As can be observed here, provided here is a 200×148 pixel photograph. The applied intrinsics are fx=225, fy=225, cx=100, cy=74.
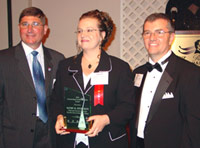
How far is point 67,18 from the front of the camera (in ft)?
15.5

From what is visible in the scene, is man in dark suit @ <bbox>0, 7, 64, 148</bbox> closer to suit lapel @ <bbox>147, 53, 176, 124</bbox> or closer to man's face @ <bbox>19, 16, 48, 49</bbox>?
man's face @ <bbox>19, 16, 48, 49</bbox>

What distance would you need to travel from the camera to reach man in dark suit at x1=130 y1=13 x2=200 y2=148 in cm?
176

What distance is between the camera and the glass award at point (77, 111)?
169 centimetres

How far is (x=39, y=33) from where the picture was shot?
232cm

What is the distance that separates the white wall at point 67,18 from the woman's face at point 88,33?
2720 mm

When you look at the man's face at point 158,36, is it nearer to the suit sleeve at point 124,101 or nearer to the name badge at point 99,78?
the suit sleeve at point 124,101

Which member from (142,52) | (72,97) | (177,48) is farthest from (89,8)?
(72,97)

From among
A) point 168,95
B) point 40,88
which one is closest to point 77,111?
point 40,88

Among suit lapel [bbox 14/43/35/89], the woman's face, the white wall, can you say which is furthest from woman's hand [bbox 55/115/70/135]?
the white wall

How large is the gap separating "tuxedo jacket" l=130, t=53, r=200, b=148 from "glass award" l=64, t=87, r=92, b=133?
544 millimetres

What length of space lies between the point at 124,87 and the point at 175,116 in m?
0.47

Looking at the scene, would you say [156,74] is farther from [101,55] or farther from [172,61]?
[101,55]

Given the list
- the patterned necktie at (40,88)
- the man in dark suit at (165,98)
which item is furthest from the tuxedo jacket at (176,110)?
the patterned necktie at (40,88)

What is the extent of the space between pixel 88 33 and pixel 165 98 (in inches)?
33.0
